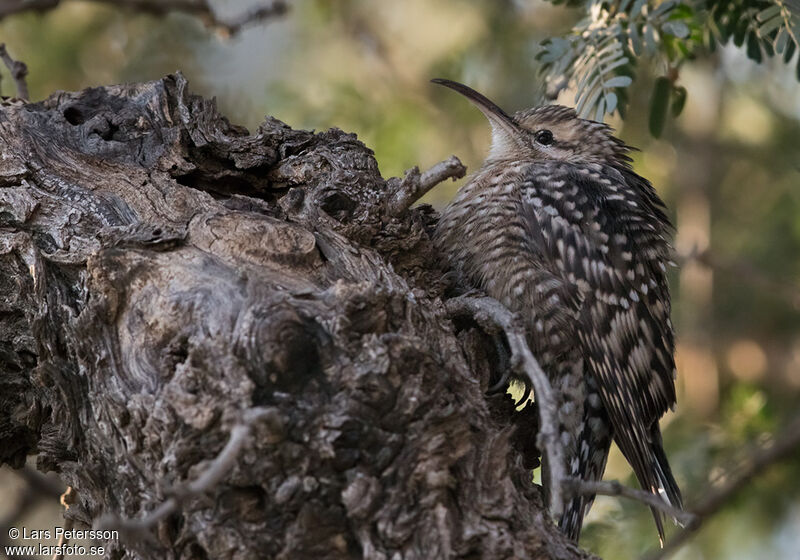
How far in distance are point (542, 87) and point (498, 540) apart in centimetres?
308

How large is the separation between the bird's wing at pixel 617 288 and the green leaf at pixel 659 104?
37 cm

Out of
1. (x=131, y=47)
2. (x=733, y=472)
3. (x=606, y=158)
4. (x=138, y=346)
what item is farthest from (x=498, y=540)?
(x=131, y=47)

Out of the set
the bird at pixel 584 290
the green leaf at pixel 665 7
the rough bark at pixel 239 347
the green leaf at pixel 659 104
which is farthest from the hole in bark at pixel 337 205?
the green leaf at pixel 659 104

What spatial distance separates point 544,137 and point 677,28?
0.98m

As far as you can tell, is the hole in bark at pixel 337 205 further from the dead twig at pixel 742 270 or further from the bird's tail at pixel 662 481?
the dead twig at pixel 742 270

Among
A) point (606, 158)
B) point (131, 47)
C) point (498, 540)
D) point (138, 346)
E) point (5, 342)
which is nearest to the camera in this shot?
point (498, 540)

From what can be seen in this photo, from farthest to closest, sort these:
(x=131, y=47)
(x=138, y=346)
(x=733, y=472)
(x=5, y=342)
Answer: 1. (x=131, y=47)
2. (x=733, y=472)
3. (x=5, y=342)
4. (x=138, y=346)

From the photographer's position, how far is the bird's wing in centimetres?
351

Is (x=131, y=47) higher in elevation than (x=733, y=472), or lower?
higher

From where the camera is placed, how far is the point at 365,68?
254 inches

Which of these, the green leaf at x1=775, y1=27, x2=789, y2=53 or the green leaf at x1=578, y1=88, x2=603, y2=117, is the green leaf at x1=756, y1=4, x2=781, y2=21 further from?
the green leaf at x1=578, y1=88, x2=603, y2=117

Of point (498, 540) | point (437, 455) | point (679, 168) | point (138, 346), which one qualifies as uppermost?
point (679, 168)

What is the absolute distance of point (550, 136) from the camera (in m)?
4.51

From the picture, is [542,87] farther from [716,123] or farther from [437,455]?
[437,455]
